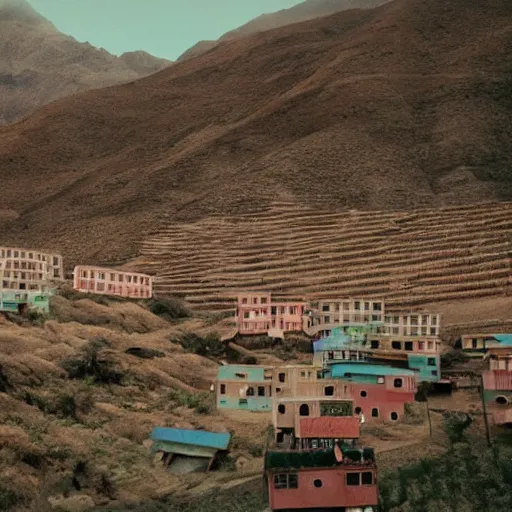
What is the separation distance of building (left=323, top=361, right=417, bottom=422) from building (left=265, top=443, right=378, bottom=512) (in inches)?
207

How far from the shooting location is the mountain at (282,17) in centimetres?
14038

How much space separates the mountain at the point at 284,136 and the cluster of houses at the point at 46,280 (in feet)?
27.6

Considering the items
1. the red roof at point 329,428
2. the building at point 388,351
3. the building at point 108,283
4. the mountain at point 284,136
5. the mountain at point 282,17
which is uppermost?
the mountain at point 282,17

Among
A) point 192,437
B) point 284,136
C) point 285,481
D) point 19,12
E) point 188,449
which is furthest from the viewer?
point 19,12

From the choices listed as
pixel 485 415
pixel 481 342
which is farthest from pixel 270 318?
pixel 485 415

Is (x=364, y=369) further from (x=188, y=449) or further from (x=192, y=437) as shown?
(x=188, y=449)

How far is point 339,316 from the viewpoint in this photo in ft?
105

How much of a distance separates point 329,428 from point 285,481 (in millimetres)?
2165

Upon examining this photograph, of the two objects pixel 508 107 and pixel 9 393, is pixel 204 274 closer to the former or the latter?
pixel 9 393

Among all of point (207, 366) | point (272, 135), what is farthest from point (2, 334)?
point (272, 135)

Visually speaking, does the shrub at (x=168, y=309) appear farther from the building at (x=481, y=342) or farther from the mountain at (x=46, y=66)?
the mountain at (x=46, y=66)

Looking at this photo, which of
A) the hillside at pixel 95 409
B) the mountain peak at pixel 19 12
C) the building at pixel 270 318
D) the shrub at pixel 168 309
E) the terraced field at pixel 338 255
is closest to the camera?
the hillside at pixel 95 409

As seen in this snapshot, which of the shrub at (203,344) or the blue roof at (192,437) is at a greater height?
the shrub at (203,344)

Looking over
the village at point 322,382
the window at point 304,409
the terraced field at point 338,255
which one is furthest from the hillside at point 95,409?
the terraced field at point 338,255
